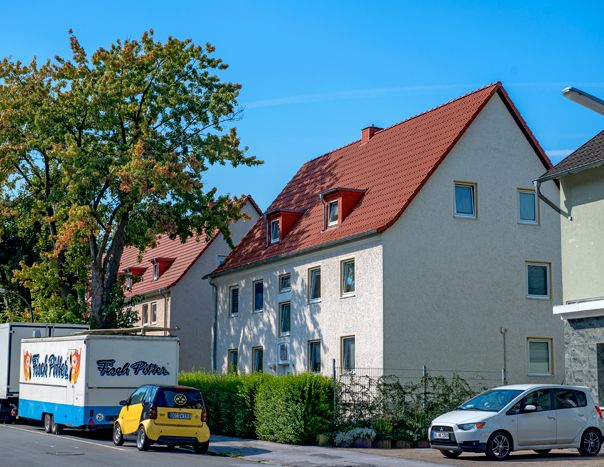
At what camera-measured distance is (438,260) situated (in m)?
31.1

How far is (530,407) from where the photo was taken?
21.6 m

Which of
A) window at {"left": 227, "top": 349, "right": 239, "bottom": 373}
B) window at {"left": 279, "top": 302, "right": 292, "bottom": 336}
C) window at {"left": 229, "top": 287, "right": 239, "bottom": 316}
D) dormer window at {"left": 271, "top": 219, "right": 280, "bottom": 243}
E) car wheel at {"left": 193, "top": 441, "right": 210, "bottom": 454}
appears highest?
dormer window at {"left": 271, "top": 219, "right": 280, "bottom": 243}

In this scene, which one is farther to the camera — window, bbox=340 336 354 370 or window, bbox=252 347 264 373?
window, bbox=252 347 264 373

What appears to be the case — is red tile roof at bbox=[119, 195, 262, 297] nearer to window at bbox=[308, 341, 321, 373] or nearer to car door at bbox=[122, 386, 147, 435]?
window at bbox=[308, 341, 321, 373]

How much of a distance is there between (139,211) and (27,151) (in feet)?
20.3

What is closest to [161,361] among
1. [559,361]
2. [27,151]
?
[559,361]

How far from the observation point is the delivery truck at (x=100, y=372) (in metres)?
26.3

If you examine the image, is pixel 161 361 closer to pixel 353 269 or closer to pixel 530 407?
pixel 353 269

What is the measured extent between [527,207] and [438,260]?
14.5 ft

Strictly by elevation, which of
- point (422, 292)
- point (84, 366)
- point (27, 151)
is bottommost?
point (84, 366)

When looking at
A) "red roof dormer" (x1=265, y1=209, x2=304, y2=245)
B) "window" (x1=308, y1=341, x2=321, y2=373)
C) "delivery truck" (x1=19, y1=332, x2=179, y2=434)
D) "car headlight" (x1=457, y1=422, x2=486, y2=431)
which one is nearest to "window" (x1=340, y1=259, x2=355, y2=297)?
"window" (x1=308, y1=341, x2=321, y2=373)

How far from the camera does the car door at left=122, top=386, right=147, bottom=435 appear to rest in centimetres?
2377

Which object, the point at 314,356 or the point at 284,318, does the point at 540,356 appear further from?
the point at 284,318

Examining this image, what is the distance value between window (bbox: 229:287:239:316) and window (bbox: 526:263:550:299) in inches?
520
